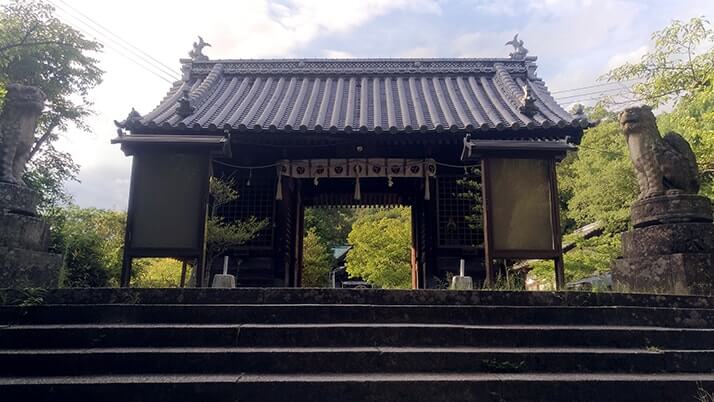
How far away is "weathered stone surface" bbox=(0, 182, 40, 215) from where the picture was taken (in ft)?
18.4

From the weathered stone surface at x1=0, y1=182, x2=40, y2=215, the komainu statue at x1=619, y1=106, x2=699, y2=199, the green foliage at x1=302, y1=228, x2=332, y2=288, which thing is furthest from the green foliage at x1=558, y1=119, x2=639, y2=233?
the weathered stone surface at x1=0, y1=182, x2=40, y2=215

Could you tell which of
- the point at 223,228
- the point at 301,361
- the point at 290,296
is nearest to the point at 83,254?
the point at 223,228

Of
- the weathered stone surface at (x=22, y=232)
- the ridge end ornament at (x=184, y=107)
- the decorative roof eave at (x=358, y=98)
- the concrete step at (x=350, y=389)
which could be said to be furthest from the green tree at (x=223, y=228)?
the concrete step at (x=350, y=389)

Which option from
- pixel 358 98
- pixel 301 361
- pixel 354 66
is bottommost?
pixel 301 361

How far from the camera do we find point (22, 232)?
18.4ft

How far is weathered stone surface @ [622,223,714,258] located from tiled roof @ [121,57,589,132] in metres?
3.22

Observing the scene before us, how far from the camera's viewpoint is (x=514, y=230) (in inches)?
298

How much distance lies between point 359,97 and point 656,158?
282 inches

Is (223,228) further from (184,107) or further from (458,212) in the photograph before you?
(458,212)

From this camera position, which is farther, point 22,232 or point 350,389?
point 22,232

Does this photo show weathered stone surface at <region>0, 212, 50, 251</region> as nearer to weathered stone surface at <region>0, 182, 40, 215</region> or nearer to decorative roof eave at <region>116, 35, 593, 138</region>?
weathered stone surface at <region>0, 182, 40, 215</region>

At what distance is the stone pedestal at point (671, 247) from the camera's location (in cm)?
565

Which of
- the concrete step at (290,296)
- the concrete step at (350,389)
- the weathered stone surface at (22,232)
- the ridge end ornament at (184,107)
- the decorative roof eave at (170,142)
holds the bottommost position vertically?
the concrete step at (350,389)

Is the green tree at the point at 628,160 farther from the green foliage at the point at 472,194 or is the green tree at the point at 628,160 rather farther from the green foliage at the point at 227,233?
the green foliage at the point at 227,233
